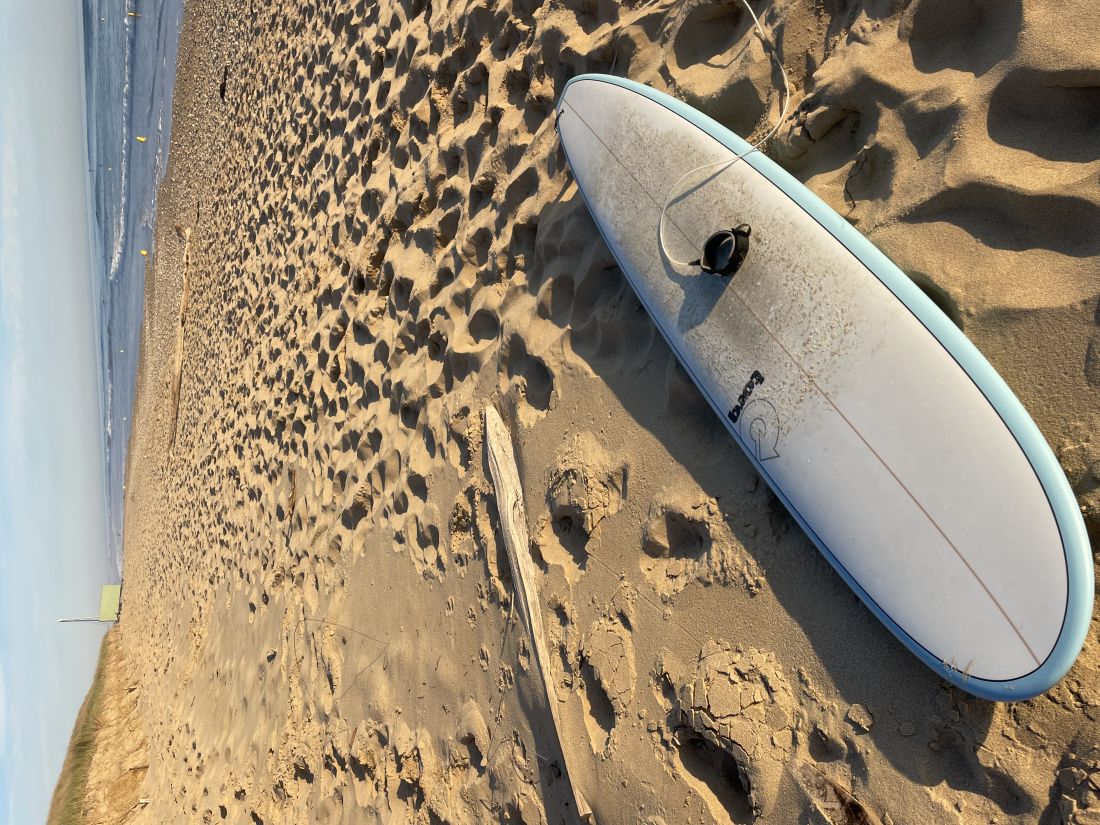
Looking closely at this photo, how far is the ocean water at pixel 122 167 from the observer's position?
11.6 metres

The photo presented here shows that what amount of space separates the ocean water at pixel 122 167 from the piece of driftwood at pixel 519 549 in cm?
997

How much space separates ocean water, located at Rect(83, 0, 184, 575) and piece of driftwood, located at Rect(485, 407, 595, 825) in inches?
393

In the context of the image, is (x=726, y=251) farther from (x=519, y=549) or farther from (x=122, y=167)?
(x=122, y=167)

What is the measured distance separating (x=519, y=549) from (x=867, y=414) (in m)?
1.23

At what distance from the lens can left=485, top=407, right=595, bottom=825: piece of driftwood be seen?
7.29 ft

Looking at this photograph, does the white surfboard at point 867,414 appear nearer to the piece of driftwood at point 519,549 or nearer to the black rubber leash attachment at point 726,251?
the black rubber leash attachment at point 726,251

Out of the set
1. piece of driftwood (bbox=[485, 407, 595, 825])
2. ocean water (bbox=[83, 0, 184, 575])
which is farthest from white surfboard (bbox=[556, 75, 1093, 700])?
ocean water (bbox=[83, 0, 184, 575])

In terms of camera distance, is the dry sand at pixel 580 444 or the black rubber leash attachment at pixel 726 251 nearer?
the dry sand at pixel 580 444

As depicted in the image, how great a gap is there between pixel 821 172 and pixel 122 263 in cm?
1473

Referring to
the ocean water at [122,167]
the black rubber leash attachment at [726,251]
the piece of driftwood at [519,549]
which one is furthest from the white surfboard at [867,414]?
the ocean water at [122,167]

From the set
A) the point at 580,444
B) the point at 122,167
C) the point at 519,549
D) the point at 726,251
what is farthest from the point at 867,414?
the point at 122,167

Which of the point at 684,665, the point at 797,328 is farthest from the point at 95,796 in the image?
the point at 797,328

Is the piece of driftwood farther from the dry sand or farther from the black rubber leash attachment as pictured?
the black rubber leash attachment

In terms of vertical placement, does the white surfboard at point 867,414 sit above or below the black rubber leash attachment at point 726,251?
below
